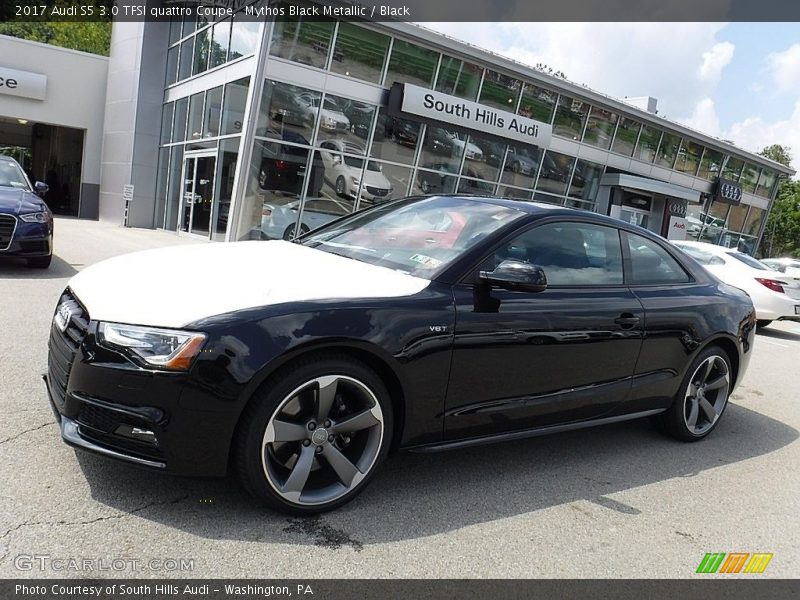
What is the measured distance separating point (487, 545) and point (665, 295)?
2.27 meters

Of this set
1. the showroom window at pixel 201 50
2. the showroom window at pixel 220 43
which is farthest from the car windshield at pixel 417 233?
the showroom window at pixel 201 50

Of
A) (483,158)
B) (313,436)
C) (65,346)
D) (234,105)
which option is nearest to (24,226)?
(65,346)

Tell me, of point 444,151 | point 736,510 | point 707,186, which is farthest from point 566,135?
point 736,510

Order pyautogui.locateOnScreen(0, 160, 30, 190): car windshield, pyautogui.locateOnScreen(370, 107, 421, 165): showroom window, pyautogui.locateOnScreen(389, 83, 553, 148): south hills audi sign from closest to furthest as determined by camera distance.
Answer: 1. pyautogui.locateOnScreen(0, 160, 30, 190): car windshield
2. pyautogui.locateOnScreen(389, 83, 553, 148): south hills audi sign
3. pyautogui.locateOnScreen(370, 107, 421, 165): showroom window

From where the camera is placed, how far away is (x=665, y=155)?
25719mm

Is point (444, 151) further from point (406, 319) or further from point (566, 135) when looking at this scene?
point (406, 319)

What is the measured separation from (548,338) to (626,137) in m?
22.8

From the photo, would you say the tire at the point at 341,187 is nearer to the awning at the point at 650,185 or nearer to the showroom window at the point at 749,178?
the awning at the point at 650,185

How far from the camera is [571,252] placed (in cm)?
385

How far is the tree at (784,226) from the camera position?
57.6m

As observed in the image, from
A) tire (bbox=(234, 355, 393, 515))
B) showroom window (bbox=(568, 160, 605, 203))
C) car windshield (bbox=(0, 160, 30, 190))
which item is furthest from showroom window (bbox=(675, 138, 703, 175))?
tire (bbox=(234, 355, 393, 515))

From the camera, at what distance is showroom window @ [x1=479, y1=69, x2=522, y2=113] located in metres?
18.8

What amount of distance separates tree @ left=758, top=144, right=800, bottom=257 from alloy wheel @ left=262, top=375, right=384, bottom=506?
204ft

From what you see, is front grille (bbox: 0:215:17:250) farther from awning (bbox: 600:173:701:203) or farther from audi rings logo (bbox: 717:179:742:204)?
audi rings logo (bbox: 717:179:742:204)
